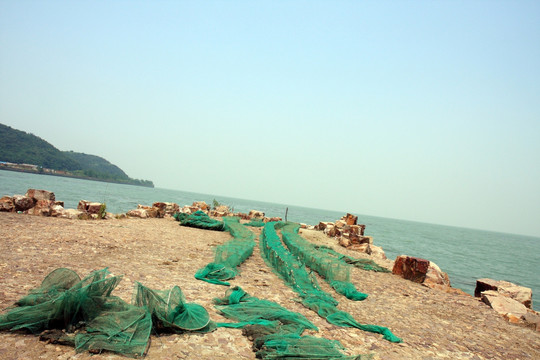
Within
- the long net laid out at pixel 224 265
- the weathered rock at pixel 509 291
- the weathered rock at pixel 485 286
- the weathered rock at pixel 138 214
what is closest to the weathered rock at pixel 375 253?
the weathered rock at pixel 485 286

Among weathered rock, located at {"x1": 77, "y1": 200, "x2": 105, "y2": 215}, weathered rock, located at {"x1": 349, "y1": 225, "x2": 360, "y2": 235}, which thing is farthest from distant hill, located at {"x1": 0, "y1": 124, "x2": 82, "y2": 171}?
weathered rock, located at {"x1": 349, "y1": 225, "x2": 360, "y2": 235}

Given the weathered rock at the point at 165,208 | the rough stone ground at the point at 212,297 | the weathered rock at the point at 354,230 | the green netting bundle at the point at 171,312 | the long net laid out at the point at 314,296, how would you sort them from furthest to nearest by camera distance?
the weathered rock at the point at 354,230 → the weathered rock at the point at 165,208 → the long net laid out at the point at 314,296 → the green netting bundle at the point at 171,312 → the rough stone ground at the point at 212,297

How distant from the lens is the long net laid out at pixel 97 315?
134 inches

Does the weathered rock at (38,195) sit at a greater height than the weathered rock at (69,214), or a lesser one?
greater

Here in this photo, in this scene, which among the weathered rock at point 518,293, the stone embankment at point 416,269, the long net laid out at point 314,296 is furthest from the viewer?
the weathered rock at point 518,293

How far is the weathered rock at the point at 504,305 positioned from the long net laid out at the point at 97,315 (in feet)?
25.2

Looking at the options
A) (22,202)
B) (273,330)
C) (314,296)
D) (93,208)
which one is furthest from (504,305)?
(22,202)

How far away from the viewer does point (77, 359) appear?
311 cm

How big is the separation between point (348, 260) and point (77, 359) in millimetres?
9786

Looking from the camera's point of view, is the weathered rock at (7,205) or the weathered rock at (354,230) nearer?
the weathered rock at (7,205)

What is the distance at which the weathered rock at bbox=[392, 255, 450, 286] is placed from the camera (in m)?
10.4

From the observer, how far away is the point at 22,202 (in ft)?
39.9

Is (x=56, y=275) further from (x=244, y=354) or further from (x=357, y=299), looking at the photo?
(x=357, y=299)

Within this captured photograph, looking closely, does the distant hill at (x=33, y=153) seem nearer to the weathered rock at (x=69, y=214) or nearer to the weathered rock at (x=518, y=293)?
the weathered rock at (x=69, y=214)
